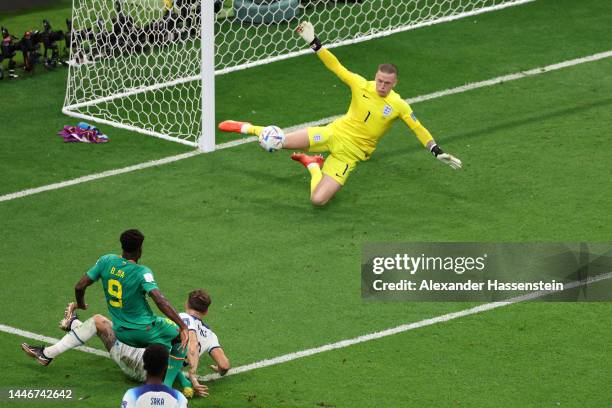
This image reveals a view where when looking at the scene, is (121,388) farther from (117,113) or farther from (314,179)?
(117,113)

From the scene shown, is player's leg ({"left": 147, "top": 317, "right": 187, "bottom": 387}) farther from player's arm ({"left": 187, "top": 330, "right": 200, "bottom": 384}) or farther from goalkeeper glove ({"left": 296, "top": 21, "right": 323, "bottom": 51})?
goalkeeper glove ({"left": 296, "top": 21, "right": 323, "bottom": 51})

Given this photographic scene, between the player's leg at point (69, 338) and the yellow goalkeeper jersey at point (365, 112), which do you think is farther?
the yellow goalkeeper jersey at point (365, 112)

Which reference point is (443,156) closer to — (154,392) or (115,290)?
(115,290)

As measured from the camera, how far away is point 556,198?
50.2 feet

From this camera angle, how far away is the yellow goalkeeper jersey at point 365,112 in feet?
49.9

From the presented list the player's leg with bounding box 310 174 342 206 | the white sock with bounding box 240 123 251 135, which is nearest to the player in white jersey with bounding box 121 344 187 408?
the player's leg with bounding box 310 174 342 206

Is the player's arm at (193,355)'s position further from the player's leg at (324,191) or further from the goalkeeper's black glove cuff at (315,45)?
the goalkeeper's black glove cuff at (315,45)

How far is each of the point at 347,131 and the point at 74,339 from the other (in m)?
4.62

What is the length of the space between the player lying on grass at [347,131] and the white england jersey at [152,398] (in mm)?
5848

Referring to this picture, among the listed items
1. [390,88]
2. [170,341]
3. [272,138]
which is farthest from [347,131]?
[170,341]

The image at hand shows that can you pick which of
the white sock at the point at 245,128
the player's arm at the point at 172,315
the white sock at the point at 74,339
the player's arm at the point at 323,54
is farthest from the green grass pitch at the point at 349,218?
the player's arm at the point at 323,54

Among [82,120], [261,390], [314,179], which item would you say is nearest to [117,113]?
[82,120]

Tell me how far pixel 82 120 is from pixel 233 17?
9.71ft

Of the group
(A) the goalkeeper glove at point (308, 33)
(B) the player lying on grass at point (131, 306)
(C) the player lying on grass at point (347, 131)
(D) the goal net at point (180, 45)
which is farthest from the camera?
(D) the goal net at point (180, 45)
